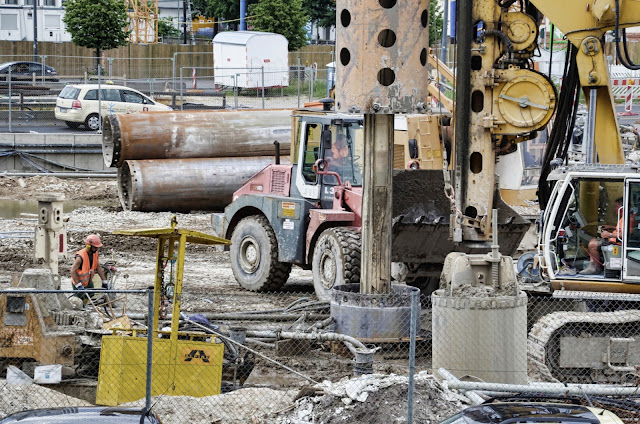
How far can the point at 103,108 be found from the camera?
3441 cm

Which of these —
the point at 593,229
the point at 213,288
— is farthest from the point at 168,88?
the point at 593,229

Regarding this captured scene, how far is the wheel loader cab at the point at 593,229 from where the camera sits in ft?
37.3

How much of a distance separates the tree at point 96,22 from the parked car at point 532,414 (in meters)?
45.4

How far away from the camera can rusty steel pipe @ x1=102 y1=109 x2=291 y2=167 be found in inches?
945

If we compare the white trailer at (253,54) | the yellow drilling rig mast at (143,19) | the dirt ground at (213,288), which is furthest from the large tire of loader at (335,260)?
the yellow drilling rig mast at (143,19)

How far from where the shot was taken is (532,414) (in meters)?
6.97

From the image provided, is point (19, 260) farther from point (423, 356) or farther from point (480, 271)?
point (480, 271)

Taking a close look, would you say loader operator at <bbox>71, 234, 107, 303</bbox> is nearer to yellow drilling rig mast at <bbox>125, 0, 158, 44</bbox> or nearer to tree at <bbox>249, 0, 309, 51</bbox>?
tree at <bbox>249, 0, 309, 51</bbox>

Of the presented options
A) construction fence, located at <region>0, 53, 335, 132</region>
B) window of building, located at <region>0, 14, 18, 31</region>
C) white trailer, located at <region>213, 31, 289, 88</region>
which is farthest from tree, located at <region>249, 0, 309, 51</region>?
window of building, located at <region>0, 14, 18, 31</region>

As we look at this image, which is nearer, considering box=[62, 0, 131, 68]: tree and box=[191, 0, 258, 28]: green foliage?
box=[62, 0, 131, 68]: tree

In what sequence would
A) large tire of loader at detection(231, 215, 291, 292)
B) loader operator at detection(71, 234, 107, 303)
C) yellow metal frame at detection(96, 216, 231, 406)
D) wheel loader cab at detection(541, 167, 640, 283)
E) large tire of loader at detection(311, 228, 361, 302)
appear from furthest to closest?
large tire of loader at detection(231, 215, 291, 292) → large tire of loader at detection(311, 228, 361, 302) → loader operator at detection(71, 234, 107, 303) → wheel loader cab at detection(541, 167, 640, 283) → yellow metal frame at detection(96, 216, 231, 406)

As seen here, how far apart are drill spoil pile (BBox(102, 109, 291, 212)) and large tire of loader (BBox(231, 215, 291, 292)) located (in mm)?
6572

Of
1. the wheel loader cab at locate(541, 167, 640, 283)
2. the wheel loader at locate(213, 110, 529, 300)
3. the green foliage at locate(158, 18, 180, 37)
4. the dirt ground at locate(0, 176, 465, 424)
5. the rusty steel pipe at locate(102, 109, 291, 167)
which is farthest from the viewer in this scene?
the green foliage at locate(158, 18, 180, 37)

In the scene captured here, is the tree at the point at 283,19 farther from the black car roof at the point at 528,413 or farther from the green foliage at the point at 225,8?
the black car roof at the point at 528,413
